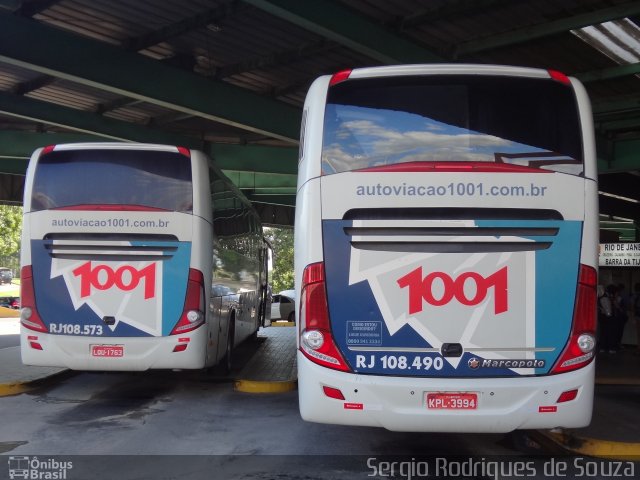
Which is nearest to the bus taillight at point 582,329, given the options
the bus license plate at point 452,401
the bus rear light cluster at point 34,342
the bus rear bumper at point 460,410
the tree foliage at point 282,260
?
the bus rear bumper at point 460,410

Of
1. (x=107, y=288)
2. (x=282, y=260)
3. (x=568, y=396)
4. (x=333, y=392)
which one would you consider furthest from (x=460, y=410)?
(x=282, y=260)

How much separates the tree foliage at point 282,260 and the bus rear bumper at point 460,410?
5860 cm

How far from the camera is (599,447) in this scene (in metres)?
6.64

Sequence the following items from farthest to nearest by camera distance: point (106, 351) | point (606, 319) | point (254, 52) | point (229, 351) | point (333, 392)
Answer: point (606, 319) → point (254, 52) → point (229, 351) → point (106, 351) → point (333, 392)

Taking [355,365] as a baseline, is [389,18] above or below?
above

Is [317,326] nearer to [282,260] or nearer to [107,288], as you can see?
[107,288]

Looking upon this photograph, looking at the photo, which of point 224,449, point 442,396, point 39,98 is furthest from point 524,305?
point 39,98

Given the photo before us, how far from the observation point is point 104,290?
9109mm

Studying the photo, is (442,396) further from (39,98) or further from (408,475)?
(39,98)

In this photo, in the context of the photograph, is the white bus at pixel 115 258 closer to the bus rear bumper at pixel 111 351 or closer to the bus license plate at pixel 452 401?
the bus rear bumper at pixel 111 351

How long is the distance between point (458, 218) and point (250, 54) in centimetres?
804

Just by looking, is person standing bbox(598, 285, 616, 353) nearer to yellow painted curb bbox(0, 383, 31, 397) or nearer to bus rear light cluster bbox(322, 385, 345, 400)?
bus rear light cluster bbox(322, 385, 345, 400)

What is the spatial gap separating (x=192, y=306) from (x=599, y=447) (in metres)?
5.13

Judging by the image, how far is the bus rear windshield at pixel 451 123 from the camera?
590cm
